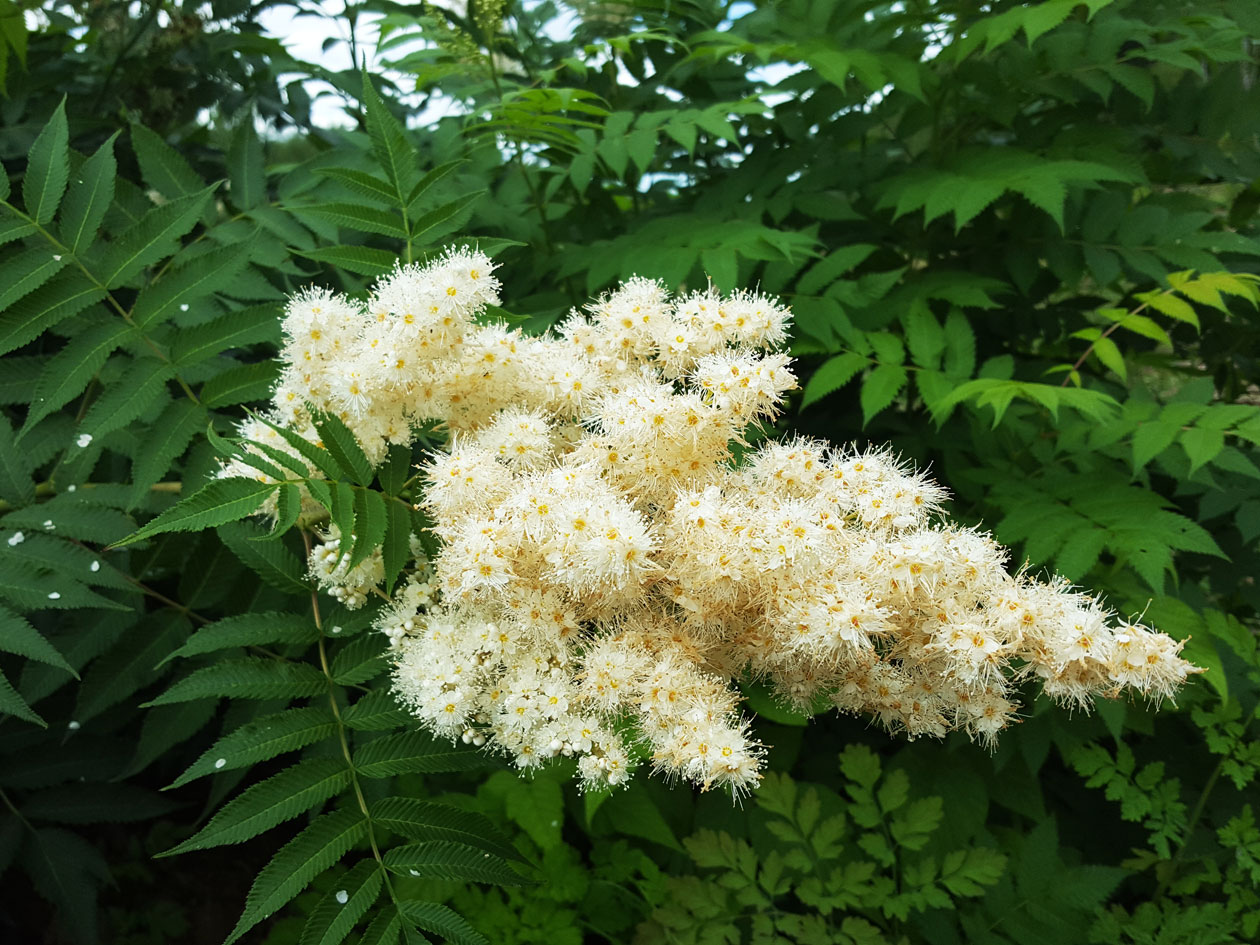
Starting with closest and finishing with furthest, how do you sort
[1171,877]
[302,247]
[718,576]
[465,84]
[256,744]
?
1. [718,576]
2. [256,744]
3. [302,247]
4. [1171,877]
5. [465,84]

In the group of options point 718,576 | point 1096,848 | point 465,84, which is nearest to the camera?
point 718,576

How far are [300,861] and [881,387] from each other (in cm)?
153

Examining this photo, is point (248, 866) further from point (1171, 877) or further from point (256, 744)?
point (1171, 877)

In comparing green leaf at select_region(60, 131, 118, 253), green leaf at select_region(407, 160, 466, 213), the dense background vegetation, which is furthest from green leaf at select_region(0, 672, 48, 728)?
green leaf at select_region(407, 160, 466, 213)

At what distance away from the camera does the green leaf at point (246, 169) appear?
7.20 ft

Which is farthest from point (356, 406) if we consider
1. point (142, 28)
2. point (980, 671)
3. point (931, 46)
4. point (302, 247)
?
point (142, 28)

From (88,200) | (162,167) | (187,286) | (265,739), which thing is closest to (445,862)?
(265,739)

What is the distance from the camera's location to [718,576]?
121 centimetres

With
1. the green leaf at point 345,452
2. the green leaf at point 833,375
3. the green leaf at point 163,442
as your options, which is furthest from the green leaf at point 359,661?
the green leaf at point 833,375

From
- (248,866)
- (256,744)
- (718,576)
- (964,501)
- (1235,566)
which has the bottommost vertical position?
(248,866)

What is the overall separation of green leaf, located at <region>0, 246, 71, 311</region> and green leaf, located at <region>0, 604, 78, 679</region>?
1.83ft

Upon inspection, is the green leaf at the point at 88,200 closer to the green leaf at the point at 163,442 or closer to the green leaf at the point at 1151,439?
the green leaf at the point at 163,442

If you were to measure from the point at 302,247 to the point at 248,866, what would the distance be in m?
2.23

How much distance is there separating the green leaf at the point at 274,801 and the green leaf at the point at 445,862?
15 cm
